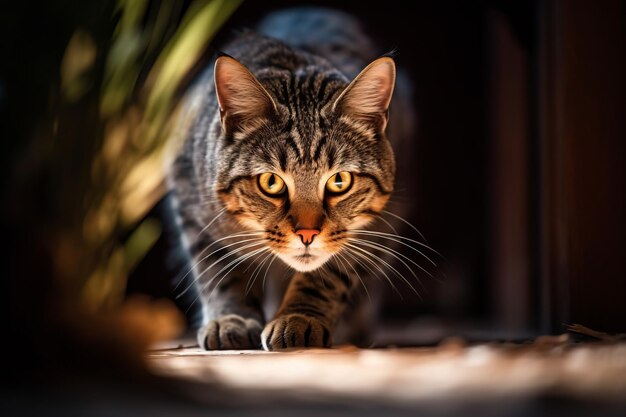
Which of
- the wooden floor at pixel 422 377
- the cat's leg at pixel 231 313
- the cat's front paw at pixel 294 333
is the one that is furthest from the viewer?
the cat's leg at pixel 231 313

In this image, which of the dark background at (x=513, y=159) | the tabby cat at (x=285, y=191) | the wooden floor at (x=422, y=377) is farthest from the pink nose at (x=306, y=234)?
the dark background at (x=513, y=159)

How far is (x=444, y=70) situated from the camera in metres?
3.37

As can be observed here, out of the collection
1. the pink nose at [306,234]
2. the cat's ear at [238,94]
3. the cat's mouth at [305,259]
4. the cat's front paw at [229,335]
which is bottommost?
the cat's front paw at [229,335]

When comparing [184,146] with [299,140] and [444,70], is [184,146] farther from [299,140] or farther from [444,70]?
[444,70]

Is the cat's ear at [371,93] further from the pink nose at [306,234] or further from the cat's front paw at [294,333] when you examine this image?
the cat's front paw at [294,333]

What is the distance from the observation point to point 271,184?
5.69ft

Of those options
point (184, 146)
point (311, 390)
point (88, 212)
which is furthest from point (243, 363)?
point (184, 146)

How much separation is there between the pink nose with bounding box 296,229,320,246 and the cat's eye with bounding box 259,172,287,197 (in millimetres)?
141

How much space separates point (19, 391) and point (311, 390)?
413mm

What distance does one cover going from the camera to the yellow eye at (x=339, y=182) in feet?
5.68

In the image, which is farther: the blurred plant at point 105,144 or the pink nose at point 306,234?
the pink nose at point 306,234

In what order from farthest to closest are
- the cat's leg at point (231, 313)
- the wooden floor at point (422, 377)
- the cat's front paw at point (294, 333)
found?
the cat's leg at point (231, 313) → the cat's front paw at point (294, 333) → the wooden floor at point (422, 377)

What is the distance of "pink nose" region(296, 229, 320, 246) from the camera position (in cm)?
163

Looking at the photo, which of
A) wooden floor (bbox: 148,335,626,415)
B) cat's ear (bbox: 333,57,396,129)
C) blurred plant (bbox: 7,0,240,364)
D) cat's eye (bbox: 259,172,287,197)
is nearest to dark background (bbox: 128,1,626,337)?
cat's ear (bbox: 333,57,396,129)
